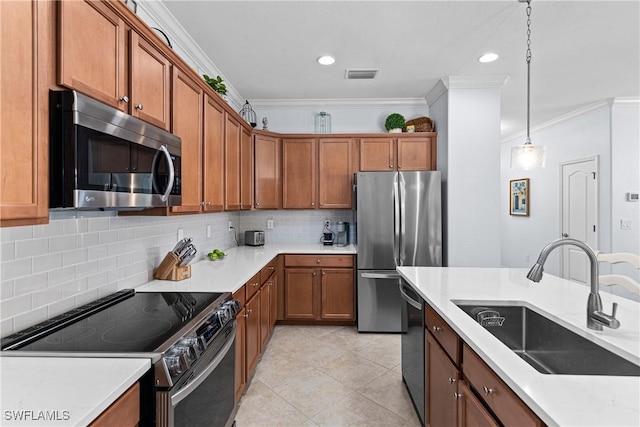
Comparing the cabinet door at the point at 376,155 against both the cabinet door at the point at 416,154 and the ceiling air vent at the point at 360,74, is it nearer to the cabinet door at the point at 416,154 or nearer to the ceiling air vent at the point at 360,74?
the cabinet door at the point at 416,154

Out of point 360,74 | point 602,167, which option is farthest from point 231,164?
point 602,167

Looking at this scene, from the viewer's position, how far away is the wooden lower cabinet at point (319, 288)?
12.5 ft

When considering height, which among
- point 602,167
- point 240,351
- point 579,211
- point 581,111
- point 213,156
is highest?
point 581,111

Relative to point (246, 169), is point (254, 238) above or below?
below

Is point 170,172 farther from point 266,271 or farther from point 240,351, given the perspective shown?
point 266,271

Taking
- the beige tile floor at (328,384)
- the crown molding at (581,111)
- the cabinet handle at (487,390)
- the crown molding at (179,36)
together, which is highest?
the crown molding at (581,111)

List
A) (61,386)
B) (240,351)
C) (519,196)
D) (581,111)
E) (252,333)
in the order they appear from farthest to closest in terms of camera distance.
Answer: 1. (519,196)
2. (581,111)
3. (252,333)
4. (240,351)
5. (61,386)

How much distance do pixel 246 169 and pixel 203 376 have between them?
8.20 ft

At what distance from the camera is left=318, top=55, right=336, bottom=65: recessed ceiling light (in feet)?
10.1

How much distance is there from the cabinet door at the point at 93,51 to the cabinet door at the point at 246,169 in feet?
6.27

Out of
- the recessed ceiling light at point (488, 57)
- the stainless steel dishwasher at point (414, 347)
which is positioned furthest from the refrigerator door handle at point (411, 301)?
the recessed ceiling light at point (488, 57)

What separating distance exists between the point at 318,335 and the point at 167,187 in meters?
2.52

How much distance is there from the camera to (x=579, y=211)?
507cm

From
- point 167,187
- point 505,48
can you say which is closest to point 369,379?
point 167,187
